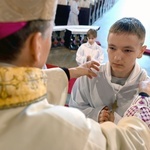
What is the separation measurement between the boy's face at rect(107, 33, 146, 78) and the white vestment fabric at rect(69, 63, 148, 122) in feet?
0.18

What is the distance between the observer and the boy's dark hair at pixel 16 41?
0.55 metres

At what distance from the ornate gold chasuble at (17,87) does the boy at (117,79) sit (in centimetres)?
77

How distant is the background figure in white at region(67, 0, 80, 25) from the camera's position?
511 centimetres

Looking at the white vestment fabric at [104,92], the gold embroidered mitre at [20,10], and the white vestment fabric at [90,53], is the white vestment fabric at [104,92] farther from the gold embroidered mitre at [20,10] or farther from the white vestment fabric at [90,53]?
the white vestment fabric at [90,53]

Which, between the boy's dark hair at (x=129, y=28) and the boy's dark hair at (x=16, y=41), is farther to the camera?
the boy's dark hair at (x=129, y=28)

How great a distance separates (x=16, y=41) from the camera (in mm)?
554

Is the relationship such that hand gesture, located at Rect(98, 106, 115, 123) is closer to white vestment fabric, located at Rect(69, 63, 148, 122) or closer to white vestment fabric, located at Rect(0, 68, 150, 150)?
white vestment fabric, located at Rect(69, 63, 148, 122)

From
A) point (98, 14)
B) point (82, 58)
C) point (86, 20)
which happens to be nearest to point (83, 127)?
point (82, 58)

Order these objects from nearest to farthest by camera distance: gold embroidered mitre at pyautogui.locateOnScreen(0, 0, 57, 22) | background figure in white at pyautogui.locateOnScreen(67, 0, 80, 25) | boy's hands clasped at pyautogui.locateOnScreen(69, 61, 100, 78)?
gold embroidered mitre at pyautogui.locateOnScreen(0, 0, 57, 22)
boy's hands clasped at pyautogui.locateOnScreen(69, 61, 100, 78)
background figure in white at pyautogui.locateOnScreen(67, 0, 80, 25)

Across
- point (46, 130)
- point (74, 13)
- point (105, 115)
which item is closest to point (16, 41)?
point (46, 130)

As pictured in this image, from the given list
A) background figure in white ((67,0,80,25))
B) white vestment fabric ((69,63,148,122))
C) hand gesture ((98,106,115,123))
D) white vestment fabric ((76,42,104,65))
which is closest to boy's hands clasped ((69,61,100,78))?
white vestment fabric ((69,63,148,122))

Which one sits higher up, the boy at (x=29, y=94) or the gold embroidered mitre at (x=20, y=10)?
the gold embroidered mitre at (x=20, y=10)

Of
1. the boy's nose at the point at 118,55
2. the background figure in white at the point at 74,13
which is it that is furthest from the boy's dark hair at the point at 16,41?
the background figure in white at the point at 74,13

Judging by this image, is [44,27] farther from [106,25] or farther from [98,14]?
[98,14]
